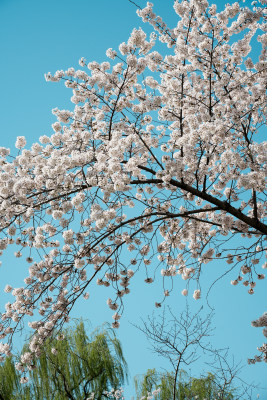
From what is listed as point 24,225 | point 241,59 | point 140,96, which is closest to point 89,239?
point 24,225

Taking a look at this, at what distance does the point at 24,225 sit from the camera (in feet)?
14.1

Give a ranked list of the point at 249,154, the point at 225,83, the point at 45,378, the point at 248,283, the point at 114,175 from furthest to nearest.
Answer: the point at 45,378, the point at 248,283, the point at 225,83, the point at 249,154, the point at 114,175

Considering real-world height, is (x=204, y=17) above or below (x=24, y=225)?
above

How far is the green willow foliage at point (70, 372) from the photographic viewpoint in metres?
8.64

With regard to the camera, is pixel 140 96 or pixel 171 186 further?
pixel 140 96

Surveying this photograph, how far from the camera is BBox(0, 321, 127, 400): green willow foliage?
8641mm

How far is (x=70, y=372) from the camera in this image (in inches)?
348

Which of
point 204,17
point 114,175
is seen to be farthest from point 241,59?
point 114,175

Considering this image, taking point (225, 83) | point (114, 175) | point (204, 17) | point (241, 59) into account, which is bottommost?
point (114, 175)

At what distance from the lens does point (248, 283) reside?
5523 mm

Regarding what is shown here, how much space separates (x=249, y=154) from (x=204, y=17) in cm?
171

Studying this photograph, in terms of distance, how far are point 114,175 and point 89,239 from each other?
105cm

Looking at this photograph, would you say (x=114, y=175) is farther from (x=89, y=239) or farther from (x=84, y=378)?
(x=84, y=378)

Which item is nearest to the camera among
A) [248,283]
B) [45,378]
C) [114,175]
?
[114,175]
